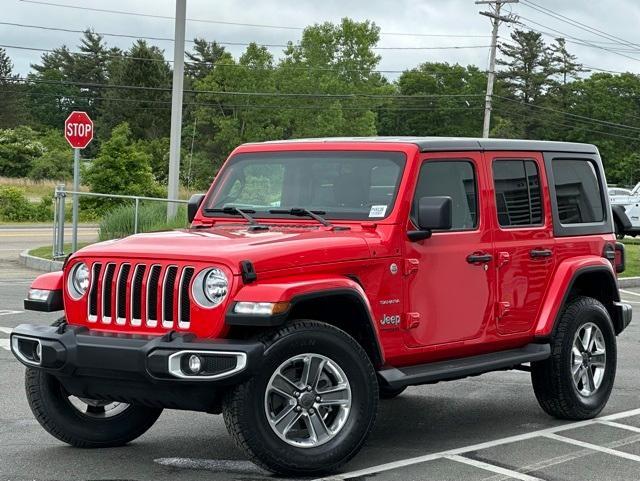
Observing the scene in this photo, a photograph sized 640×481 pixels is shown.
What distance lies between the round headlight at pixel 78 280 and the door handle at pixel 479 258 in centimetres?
237

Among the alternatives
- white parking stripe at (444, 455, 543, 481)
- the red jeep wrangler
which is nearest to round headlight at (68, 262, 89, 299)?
the red jeep wrangler

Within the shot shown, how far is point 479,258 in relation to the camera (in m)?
7.75

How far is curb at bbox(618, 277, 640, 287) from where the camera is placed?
73.5ft

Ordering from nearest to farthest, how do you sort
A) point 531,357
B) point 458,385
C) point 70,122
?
point 531,357, point 458,385, point 70,122

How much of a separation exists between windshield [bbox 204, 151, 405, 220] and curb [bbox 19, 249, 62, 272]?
1394 centimetres

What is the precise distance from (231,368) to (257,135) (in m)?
88.7

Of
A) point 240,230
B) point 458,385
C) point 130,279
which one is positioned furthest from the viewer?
point 458,385

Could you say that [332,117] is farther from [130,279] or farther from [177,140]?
[130,279]

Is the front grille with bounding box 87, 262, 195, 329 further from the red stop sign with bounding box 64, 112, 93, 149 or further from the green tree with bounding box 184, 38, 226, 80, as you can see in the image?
the green tree with bounding box 184, 38, 226, 80

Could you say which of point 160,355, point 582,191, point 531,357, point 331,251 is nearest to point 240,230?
point 331,251

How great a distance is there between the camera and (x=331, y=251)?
266 inches

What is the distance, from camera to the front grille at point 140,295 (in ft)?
21.0

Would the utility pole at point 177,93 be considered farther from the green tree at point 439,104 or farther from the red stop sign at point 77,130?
the green tree at point 439,104

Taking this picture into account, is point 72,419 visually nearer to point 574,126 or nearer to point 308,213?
point 308,213
